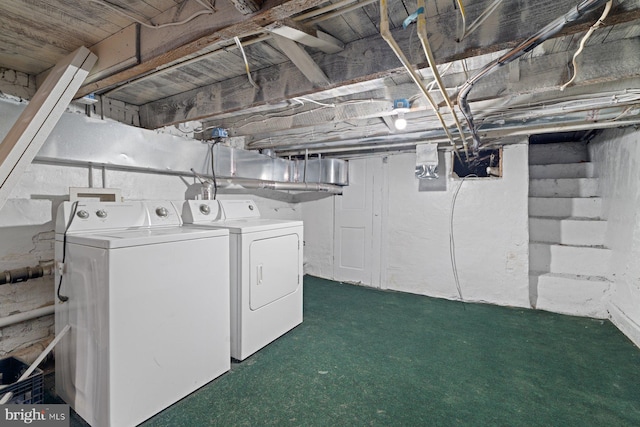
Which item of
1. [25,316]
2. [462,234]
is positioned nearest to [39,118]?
[25,316]

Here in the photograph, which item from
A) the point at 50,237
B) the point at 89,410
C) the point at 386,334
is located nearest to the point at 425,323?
the point at 386,334

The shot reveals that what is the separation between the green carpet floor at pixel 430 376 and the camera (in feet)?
5.21

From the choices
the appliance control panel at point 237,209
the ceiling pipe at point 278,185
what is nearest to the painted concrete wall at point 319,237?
the ceiling pipe at point 278,185

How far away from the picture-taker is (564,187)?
346cm

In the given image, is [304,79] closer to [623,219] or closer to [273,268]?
[273,268]

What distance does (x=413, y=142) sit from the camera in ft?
10.5

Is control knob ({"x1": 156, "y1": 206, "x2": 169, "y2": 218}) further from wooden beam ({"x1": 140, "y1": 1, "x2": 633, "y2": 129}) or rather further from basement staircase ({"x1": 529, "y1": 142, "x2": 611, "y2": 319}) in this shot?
basement staircase ({"x1": 529, "y1": 142, "x2": 611, "y2": 319})

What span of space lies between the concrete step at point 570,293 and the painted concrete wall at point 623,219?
106 mm

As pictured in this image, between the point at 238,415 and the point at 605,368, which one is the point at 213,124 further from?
the point at 605,368

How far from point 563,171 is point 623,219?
3.79 feet

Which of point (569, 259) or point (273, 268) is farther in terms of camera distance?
point (569, 259)

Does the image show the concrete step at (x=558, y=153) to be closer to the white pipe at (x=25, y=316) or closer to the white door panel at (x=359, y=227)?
the white door panel at (x=359, y=227)

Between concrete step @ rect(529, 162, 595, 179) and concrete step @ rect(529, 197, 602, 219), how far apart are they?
417 millimetres

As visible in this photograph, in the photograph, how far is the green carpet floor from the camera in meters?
1.59
